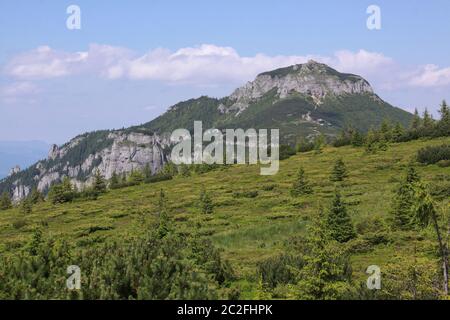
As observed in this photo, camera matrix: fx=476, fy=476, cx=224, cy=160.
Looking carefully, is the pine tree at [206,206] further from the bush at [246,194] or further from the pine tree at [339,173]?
the pine tree at [339,173]

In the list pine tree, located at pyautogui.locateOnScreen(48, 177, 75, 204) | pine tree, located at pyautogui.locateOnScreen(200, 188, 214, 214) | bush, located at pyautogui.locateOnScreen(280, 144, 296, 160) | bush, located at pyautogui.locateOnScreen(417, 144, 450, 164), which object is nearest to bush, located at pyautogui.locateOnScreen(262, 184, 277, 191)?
pine tree, located at pyautogui.locateOnScreen(200, 188, 214, 214)

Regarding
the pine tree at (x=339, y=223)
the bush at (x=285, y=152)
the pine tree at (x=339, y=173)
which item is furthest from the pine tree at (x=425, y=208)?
the bush at (x=285, y=152)

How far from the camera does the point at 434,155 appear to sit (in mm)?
51344

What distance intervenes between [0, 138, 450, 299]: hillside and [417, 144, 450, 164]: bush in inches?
71.6

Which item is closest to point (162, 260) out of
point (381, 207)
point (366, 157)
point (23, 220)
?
point (381, 207)

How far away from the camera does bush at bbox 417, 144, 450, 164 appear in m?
50.6

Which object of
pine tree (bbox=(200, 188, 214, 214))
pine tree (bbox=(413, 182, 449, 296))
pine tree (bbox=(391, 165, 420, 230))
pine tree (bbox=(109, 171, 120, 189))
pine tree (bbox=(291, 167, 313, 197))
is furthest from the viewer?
pine tree (bbox=(109, 171, 120, 189))

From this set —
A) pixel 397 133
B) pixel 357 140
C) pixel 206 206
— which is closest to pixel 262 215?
pixel 206 206

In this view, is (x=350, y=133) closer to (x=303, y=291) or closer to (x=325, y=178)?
(x=325, y=178)

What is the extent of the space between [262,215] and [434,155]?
24.7m

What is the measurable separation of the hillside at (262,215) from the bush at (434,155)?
182 cm

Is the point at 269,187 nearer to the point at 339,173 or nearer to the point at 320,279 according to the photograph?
the point at 339,173

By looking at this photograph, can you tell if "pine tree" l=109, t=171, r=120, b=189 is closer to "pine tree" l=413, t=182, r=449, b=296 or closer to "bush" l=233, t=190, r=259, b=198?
"bush" l=233, t=190, r=259, b=198

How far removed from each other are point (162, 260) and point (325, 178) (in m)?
44.6
